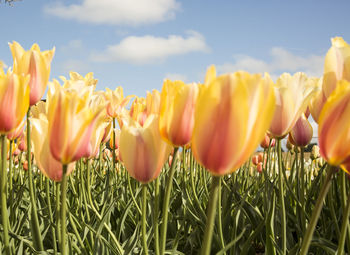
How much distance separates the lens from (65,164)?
94 cm

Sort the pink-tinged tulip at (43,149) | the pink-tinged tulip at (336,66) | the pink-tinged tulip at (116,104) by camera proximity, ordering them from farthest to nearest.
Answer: the pink-tinged tulip at (116,104) < the pink-tinged tulip at (43,149) < the pink-tinged tulip at (336,66)

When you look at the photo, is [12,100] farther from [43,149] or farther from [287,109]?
[287,109]

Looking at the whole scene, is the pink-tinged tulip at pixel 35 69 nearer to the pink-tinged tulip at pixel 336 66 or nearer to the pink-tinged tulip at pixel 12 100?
the pink-tinged tulip at pixel 12 100

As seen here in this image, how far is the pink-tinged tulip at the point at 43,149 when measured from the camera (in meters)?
1.16

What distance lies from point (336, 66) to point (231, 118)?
0.52 meters

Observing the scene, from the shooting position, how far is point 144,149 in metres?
1.06

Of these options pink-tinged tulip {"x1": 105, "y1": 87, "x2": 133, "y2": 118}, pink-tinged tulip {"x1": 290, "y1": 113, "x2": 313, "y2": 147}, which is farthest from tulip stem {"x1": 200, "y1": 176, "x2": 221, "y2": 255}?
pink-tinged tulip {"x1": 105, "y1": 87, "x2": 133, "y2": 118}

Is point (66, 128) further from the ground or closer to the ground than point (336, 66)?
closer to the ground

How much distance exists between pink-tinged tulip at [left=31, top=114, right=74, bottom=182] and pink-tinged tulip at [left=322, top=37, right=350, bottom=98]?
77 centimetres

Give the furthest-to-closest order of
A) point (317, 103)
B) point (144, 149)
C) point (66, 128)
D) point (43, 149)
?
point (317, 103), point (43, 149), point (144, 149), point (66, 128)

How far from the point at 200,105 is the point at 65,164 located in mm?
409

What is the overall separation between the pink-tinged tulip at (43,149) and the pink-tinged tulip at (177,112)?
1.16 ft

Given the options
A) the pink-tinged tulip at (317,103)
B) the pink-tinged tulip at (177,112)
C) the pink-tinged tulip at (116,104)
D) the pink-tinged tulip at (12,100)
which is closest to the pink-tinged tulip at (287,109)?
the pink-tinged tulip at (317,103)

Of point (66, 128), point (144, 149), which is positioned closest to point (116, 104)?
point (144, 149)
